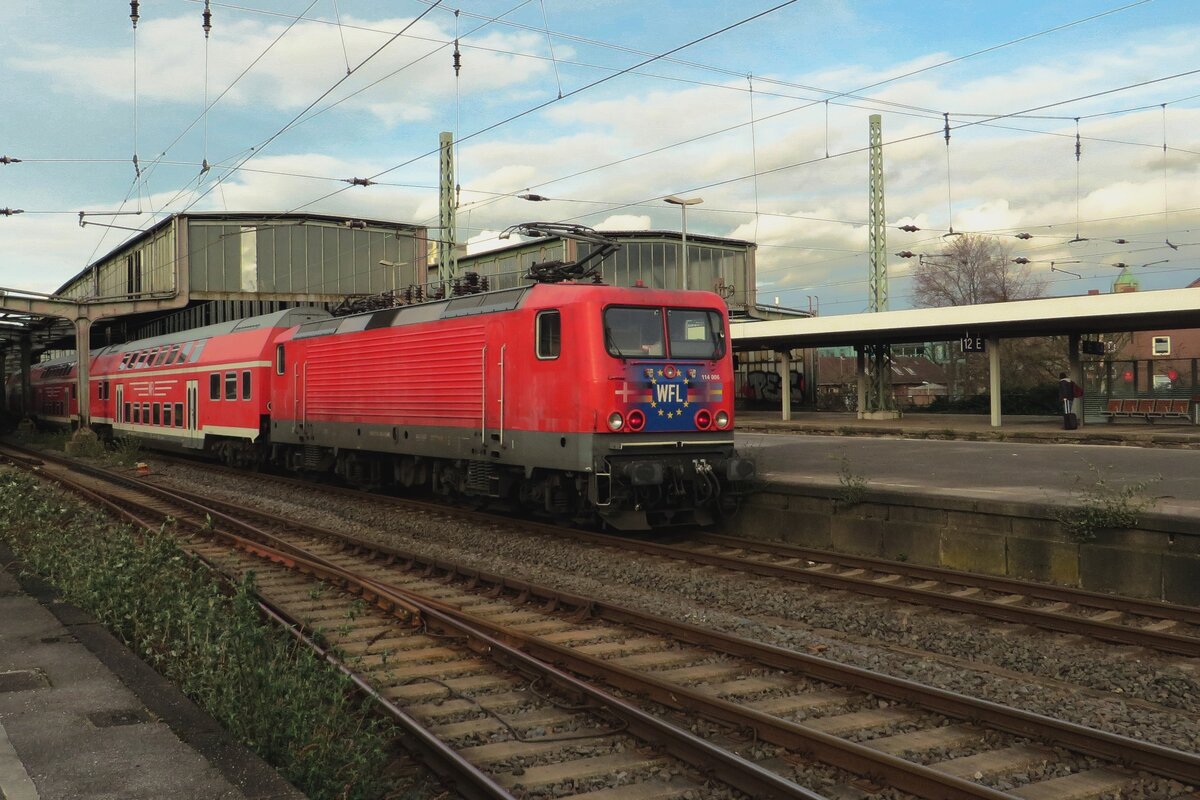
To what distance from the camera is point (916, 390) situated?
65.1 meters

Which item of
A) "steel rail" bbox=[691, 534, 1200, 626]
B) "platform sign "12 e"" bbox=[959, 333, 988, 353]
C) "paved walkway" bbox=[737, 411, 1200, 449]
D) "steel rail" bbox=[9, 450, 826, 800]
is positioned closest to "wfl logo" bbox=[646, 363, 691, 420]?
"steel rail" bbox=[691, 534, 1200, 626]

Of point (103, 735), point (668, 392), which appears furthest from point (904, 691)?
point (668, 392)

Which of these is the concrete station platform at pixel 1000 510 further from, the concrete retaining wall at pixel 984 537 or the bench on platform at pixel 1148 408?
the bench on platform at pixel 1148 408

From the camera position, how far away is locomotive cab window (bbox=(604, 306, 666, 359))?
466 inches

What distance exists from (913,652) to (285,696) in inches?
186

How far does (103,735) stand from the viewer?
460cm

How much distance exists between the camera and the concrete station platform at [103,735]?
396 centimetres

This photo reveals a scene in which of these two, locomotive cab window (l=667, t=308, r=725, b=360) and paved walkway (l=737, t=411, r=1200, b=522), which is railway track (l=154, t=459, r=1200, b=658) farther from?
locomotive cab window (l=667, t=308, r=725, b=360)

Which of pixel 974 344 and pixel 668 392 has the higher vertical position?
pixel 974 344

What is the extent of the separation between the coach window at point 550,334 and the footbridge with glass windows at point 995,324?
17899 millimetres

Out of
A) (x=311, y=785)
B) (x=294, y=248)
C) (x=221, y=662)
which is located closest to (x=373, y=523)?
(x=221, y=662)

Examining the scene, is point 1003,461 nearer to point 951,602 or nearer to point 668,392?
point 668,392

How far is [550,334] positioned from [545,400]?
0.85 metres

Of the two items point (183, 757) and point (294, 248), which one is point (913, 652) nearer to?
point (183, 757)
